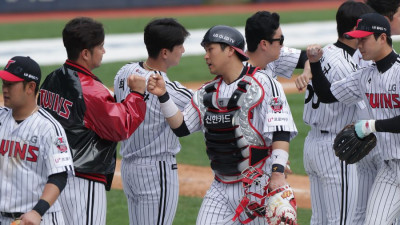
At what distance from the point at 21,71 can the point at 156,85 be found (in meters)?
1.03

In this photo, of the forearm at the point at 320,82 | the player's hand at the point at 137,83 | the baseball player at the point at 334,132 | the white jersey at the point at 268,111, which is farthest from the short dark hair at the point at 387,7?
the player's hand at the point at 137,83

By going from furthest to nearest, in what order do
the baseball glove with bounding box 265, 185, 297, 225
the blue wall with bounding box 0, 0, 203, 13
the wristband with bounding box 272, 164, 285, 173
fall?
the blue wall with bounding box 0, 0, 203, 13 < the wristband with bounding box 272, 164, 285, 173 < the baseball glove with bounding box 265, 185, 297, 225

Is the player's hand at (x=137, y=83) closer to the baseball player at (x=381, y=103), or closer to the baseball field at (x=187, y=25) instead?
the baseball player at (x=381, y=103)

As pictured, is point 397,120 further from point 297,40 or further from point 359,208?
point 297,40

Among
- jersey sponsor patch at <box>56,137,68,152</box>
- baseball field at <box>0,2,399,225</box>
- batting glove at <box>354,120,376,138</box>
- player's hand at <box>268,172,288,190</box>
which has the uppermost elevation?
jersey sponsor patch at <box>56,137,68,152</box>

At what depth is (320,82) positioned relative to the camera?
651 centimetres

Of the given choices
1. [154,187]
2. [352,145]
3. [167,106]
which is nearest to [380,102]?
[352,145]

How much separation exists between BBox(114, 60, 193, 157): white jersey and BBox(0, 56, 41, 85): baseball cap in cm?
124

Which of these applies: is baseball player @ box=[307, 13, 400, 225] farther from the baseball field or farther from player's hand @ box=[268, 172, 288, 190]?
the baseball field

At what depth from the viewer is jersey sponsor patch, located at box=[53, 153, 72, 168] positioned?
5109 millimetres

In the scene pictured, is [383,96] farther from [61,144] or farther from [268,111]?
[61,144]

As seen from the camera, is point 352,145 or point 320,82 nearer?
point 352,145

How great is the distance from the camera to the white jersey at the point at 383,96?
19.6 feet

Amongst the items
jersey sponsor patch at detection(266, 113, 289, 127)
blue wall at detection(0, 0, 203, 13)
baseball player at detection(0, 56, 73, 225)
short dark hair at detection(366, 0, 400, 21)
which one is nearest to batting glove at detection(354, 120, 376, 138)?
jersey sponsor patch at detection(266, 113, 289, 127)
